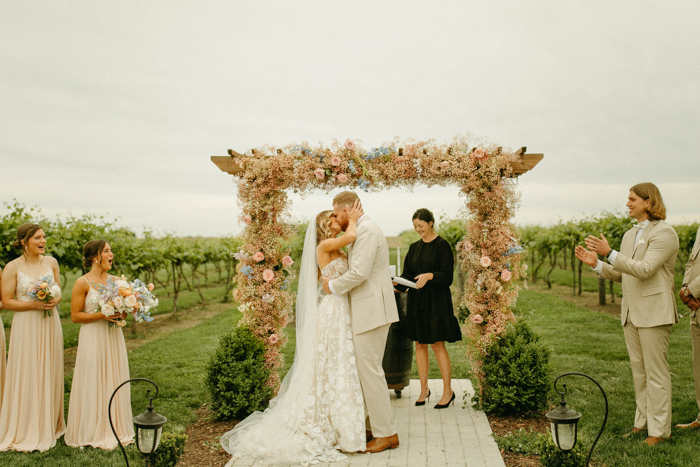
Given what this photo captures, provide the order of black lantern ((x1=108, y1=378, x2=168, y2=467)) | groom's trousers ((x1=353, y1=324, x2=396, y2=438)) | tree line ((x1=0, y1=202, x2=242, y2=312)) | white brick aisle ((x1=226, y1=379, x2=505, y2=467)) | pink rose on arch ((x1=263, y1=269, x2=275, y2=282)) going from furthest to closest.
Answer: tree line ((x1=0, y1=202, x2=242, y2=312))
pink rose on arch ((x1=263, y1=269, x2=275, y2=282))
groom's trousers ((x1=353, y1=324, x2=396, y2=438))
white brick aisle ((x1=226, y1=379, x2=505, y2=467))
black lantern ((x1=108, y1=378, x2=168, y2=467))

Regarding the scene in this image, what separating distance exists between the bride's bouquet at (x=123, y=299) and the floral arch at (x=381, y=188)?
3.63ft

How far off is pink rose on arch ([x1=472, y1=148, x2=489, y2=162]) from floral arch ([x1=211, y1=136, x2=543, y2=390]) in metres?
0.01

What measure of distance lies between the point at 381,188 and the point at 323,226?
3.81 feet

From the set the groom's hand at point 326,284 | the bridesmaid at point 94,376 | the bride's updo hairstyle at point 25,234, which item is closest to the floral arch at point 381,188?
the groom's hand at point 326,284

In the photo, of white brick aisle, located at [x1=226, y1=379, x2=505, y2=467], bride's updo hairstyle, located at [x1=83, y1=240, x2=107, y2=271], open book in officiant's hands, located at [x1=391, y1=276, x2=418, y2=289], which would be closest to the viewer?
white brick aisle, located at [x1=226, y1=379, x2=505, y2=467]

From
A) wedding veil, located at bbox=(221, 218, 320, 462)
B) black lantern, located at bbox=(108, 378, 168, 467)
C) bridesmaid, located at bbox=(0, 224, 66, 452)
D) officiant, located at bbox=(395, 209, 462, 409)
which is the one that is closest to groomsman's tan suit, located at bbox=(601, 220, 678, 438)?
officiant, located at bbox=(395, 209, 462, 409)

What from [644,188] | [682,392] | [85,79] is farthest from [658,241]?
[85,79]

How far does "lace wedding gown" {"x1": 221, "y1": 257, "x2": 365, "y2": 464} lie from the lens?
159 inches

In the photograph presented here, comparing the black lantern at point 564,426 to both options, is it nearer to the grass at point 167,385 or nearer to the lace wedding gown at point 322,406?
the lace wedding gown at point 322,406

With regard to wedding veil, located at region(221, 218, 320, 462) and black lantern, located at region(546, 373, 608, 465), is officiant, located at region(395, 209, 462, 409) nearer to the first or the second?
wedding veil, located at region(221, 218, 320, 462)

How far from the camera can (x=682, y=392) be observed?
5.64 metres

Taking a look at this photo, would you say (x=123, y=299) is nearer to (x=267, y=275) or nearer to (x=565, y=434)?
(x=267, y=275)

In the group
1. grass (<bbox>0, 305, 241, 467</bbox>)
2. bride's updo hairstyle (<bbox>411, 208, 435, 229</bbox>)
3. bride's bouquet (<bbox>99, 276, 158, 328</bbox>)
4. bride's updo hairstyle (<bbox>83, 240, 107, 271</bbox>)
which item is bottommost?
grass (<bbox>0, 305, 241, 467</bbox>)

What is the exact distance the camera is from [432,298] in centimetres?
516
